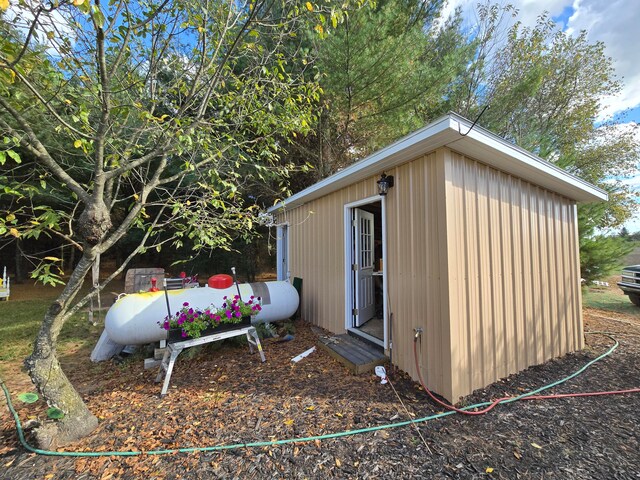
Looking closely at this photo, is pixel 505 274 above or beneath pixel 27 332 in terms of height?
above

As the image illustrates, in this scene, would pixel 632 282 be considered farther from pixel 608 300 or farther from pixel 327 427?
pixel 327 427

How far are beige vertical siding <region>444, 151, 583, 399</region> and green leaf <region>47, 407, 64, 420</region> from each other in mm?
3398

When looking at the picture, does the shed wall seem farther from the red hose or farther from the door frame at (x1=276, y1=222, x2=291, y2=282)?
the door frame at (x1=276, y1=222, x2=291, y2=282)

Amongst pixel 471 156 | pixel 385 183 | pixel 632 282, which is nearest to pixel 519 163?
pixel 471 156

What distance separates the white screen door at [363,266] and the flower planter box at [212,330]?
1.72 meters

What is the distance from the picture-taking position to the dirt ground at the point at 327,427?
1952 mm

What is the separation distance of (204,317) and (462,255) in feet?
10.2

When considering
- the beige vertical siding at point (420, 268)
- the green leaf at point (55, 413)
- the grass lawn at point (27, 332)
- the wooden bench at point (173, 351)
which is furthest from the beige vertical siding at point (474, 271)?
the grass lawn at point (27, 332)

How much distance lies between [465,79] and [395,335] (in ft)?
26.7

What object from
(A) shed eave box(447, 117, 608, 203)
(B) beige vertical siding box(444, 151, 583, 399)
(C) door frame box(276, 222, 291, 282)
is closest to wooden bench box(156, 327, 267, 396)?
(B) beige vertical siding box(444, 151, 583, 399)

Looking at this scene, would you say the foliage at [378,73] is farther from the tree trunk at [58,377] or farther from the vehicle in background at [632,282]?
the vehicle in background at [632,282]

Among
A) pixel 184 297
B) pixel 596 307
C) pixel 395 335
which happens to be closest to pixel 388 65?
pixel 395 335

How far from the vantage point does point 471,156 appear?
3.13m

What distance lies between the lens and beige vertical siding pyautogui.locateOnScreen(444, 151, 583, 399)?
9.55ft
